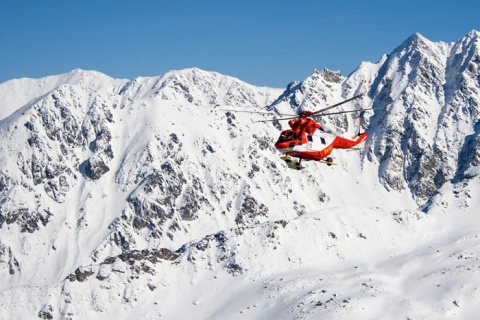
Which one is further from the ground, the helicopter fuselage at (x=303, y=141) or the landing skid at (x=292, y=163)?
the helicopter fuselage at (x=303, y=141)

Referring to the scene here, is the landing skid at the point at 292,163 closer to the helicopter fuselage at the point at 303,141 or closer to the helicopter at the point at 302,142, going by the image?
the helicopter at the point at 302,142

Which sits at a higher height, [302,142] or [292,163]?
[302,142]

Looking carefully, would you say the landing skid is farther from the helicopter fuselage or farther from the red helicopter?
the helicopter fuselage

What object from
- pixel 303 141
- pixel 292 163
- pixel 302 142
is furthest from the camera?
pixel 292 163

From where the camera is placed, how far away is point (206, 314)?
14925 cm

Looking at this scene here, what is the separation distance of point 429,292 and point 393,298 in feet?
29.1

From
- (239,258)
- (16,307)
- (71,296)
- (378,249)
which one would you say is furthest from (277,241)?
(16,307)

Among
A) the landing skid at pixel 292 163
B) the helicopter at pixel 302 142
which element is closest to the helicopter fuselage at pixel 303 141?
the helicopter at pixel 302 142

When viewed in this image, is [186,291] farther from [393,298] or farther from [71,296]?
[393,298]

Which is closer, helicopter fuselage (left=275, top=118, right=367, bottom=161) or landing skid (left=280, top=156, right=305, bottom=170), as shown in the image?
helicopter fuselage (left=275, top=118, right=367, bottom=161)

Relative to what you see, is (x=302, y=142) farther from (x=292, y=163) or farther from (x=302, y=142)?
(x=292, y=163)

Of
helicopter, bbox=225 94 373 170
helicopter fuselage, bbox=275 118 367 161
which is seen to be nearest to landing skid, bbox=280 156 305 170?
helicopter, bbox=225 94 373 170

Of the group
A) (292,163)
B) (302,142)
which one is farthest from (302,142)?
(292,163)

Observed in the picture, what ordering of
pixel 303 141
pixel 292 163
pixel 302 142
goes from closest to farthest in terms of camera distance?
pixel 302 142
pixel 303 141
pixel 292 163
